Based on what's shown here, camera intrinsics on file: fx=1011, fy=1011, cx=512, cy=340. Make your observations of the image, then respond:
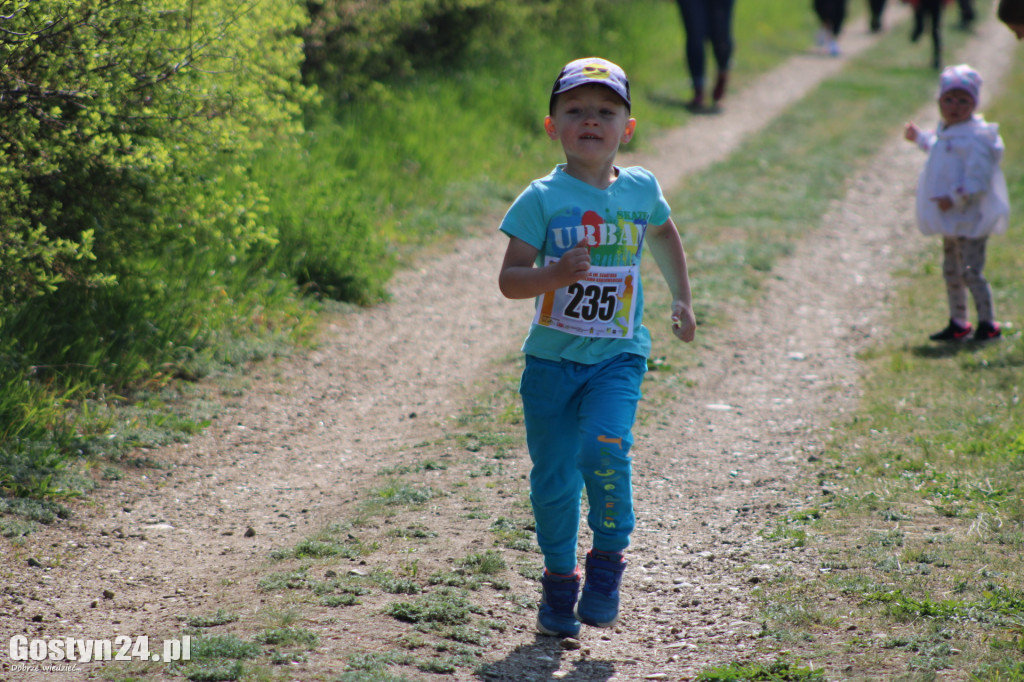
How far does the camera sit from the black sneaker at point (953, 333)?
6.87 m

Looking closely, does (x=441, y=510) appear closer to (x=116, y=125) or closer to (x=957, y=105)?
(x=116, y=125)

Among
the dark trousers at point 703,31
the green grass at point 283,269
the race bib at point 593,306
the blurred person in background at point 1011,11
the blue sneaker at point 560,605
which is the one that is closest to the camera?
the blurred person in background at point 1011,11

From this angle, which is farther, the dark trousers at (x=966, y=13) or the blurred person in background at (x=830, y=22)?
the dark trousers at (x=966, y=13)

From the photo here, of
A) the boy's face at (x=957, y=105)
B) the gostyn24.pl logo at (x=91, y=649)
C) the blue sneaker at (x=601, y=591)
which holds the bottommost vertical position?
the gostyn24.pl logo at (x=91, y=649)

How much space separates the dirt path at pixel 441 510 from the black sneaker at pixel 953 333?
496 millimetres

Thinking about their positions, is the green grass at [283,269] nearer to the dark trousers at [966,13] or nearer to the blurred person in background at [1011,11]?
the blurred person in background at [1011,11]

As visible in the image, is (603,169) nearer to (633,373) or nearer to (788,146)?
(633,373)

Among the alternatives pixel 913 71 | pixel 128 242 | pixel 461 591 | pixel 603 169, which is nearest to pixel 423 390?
pixel 128 242

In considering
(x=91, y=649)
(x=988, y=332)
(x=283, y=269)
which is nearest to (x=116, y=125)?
(x=283, y=269)

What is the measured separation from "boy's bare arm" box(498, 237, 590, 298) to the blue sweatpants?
0.31 metres

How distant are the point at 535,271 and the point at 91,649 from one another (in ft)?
6.34

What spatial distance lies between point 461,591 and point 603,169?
1.61 m

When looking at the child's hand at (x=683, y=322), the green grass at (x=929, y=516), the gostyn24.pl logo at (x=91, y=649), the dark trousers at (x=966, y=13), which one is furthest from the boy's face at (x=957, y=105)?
the dark trousers at (x=966, y=13)

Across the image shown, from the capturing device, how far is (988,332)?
683 cm
